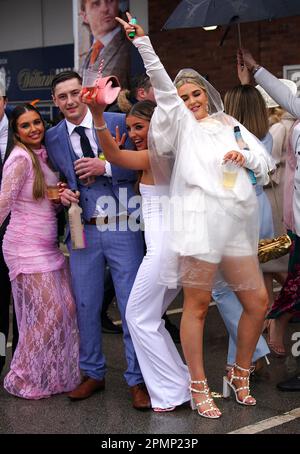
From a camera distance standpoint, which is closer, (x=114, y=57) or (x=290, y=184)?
(x=290, y=184)

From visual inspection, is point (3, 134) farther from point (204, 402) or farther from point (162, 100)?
point (204, 402)

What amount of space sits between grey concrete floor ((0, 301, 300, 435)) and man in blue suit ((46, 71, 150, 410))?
14cm

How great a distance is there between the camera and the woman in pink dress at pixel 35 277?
497 centimetres

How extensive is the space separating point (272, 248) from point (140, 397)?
1218mm

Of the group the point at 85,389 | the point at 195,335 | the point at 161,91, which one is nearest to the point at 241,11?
the point at 161,91

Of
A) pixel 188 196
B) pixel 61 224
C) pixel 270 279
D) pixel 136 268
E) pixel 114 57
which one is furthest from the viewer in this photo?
pixel 114 57

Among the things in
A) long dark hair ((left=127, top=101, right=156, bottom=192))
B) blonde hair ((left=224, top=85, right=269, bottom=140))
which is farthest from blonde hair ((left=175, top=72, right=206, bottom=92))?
blonde hair ((left=224, top=85, right=269, bottom=140))

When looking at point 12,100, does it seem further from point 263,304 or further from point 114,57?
point 263,304

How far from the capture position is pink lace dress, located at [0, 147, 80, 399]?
4.98 m

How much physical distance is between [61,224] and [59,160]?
498 mm

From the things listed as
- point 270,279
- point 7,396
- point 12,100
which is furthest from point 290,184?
point 12,100

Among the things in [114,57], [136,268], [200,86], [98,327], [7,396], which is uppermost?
[114,57]

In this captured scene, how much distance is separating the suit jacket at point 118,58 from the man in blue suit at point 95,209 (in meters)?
4.23

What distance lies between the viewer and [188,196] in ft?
14.6
